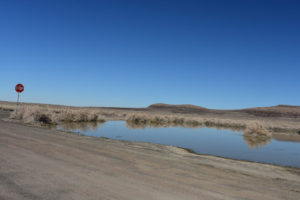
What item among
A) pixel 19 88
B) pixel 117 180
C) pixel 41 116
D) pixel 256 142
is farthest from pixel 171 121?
pixel 117 180

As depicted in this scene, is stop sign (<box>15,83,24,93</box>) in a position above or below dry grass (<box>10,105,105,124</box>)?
above

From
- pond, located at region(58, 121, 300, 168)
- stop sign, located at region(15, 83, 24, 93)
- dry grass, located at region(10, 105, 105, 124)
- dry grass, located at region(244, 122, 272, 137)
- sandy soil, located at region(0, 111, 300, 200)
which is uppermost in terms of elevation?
stop sign, located at region(15, 83, 24, 93)

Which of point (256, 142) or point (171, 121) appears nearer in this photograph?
point (256, 142)

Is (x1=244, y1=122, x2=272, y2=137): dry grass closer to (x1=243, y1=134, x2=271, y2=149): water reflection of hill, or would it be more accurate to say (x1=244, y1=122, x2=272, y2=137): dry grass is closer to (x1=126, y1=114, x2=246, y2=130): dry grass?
(x1=243, y1=134, x2=271, y2=149): water reflection of hill

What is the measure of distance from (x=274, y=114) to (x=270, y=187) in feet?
361

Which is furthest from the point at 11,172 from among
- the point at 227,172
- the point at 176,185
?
the point at 227,172

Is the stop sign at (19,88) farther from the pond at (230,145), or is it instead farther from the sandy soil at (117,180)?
the sandy soil at (117,180)

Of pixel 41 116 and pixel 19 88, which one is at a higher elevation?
pixel 19 88

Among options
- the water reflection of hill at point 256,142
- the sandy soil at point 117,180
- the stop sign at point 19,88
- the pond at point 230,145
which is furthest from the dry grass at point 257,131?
the stop sign at point 19,88

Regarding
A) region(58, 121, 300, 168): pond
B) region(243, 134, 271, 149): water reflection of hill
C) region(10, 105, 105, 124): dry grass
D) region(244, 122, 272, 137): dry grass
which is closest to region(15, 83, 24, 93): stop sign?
region(10, 105, 105, 124): dry grass

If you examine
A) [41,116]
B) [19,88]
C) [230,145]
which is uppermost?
[19,88]

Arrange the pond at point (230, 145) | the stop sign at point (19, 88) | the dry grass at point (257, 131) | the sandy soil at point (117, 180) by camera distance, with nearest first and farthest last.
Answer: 1. the sandy soil at point (117, 180)
2. the pond at point (230, 145)
3. the dry grass at point (257, 131)
4. the stop sign at point (19, 88)

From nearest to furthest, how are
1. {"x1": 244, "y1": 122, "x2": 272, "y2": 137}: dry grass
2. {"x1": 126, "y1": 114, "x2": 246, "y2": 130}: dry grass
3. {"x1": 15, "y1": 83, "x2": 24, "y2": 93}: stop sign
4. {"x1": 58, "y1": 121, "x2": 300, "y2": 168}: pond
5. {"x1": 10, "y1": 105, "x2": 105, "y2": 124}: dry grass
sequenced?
{"x1": 58, "y1": 121, "x2": 300, "y2": 168}: pond < {"x1": 244, "y1": 122, "x2": 272, "y2": 137}: dry grass < {"x1": 10, "y1": 105, "x2": 105, "y2": 124}: dry grass < {"x1": 15, "y1": 83, "x2": 24, "y2": 93}: stop sign < {"x1": 126, "y1": 114, "x2": 246, "y2": 130}: dry grass

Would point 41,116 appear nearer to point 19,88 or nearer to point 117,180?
point 19,88
